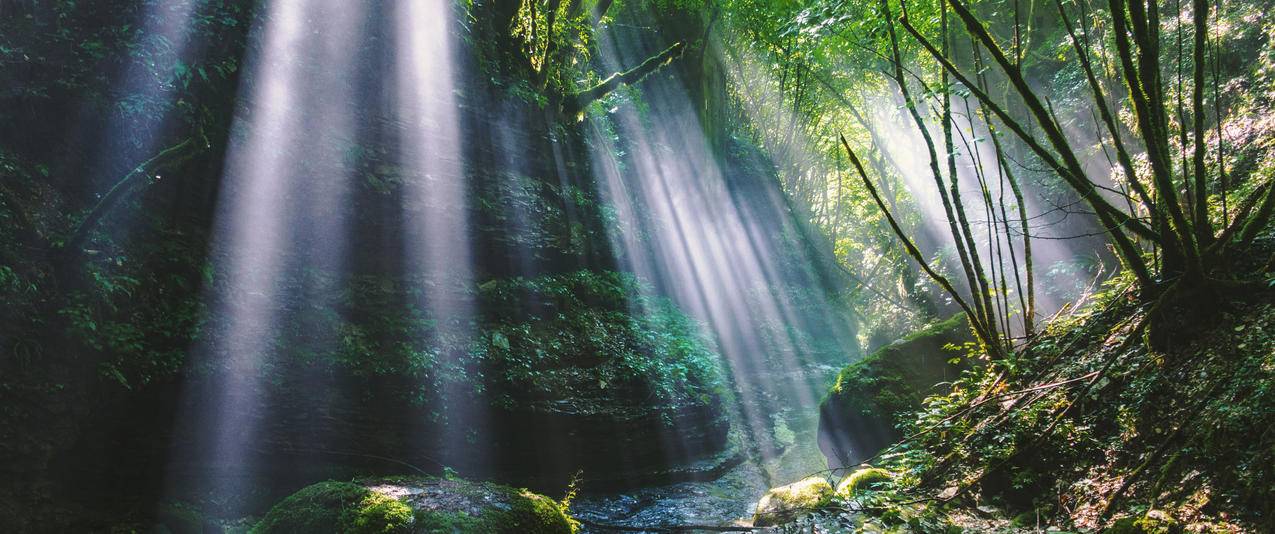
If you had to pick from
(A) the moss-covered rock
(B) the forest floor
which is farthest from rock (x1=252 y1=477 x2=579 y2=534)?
(A) the moss-covered rock

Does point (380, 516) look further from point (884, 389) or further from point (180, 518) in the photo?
point (884, 389)

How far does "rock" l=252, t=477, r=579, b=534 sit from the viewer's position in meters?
3.29

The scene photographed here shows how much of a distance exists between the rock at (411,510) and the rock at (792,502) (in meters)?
1.87

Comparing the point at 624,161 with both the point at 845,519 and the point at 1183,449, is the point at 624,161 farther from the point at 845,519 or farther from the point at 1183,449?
the point at 1183,449

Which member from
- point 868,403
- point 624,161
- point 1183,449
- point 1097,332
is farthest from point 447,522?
point 624,161

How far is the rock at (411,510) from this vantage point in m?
3.29

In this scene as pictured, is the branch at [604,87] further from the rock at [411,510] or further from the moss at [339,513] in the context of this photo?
the moss at [339,513]

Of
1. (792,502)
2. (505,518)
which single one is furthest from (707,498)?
(505,518)

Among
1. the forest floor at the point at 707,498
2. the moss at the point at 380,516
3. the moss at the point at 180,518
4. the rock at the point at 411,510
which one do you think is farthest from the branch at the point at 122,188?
the forest floor at the point at 707,498

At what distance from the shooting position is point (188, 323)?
17.8 feet

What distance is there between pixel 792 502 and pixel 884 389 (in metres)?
3.55

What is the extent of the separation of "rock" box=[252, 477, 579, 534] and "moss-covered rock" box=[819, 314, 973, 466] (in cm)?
502

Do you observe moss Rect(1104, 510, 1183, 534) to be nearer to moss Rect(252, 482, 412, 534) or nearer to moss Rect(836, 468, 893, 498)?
moss Rect(836, 468, 893, 498)

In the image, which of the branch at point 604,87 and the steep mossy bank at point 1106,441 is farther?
the branch at point 604,87
